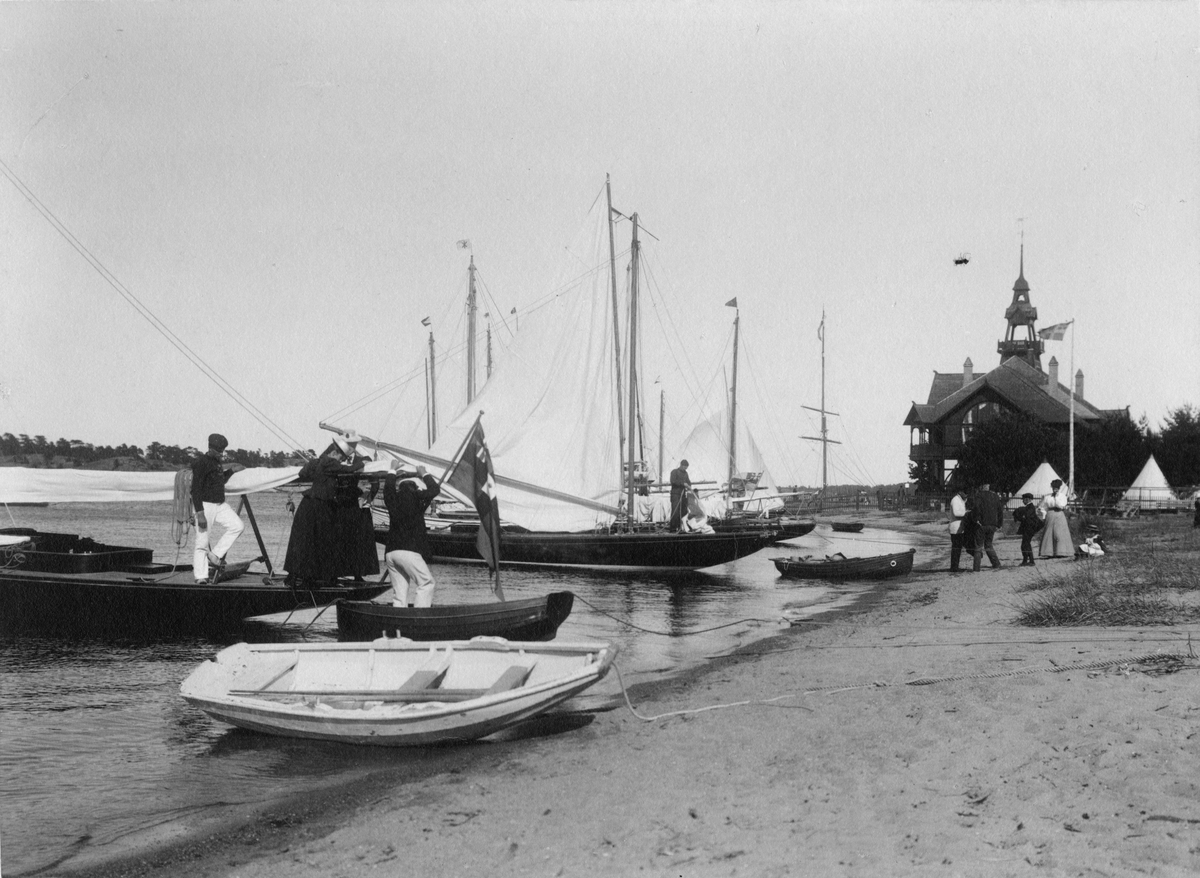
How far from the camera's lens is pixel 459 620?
12.1 m

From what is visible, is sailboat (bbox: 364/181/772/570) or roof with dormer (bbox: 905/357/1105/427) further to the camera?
roof with dormer (bbox: 905/357/1105/427)

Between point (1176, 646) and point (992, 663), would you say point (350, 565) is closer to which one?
point (992, 663)

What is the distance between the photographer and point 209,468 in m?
14.6

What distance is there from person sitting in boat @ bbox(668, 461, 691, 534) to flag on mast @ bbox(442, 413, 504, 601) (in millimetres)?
18390

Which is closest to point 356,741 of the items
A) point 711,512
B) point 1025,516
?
point 1025,516

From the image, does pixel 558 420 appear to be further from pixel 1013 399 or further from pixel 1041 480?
pixel 1013 399

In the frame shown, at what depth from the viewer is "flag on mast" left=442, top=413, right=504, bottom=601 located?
12.5 m

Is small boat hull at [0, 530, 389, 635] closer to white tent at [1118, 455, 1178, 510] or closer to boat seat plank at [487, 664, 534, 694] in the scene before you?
boat seat plank at [487, 664, 534, 694]

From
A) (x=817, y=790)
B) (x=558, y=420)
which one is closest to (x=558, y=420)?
(x=558, y=420)

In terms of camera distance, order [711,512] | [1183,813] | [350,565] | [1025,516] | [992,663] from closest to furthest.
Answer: [1183,813]
[992,663]
[350,565]
[1025,516]
[711,512]

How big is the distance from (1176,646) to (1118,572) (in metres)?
7.94

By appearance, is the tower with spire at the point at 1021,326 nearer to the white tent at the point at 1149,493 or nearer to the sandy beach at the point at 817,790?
the white tent at the point at 1149,493

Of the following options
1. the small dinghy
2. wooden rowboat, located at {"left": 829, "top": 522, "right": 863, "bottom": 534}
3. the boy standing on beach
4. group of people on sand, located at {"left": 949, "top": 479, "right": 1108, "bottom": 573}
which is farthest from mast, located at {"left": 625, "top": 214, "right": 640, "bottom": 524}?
wooden rowboat, located at {"left": 829, "top": 522, "right": 863, "bottom": 534}

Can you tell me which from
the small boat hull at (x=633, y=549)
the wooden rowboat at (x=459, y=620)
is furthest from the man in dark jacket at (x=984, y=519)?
the wooden rowboat at (x=459, y=620)
